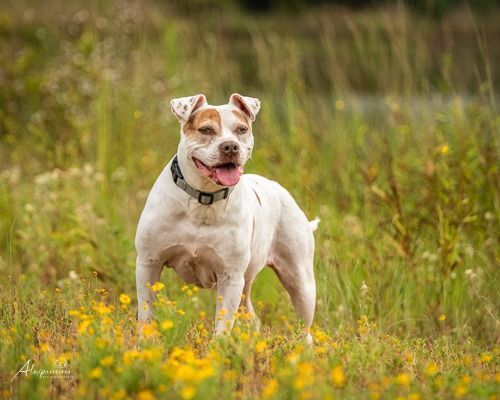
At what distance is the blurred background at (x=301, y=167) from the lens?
5586 mm

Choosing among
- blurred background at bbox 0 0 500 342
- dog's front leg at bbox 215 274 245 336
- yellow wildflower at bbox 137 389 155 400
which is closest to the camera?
yellow wildflower at bbox 137 389 155 400

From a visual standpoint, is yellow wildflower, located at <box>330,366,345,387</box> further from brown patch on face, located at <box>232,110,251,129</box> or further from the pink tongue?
brown patch on face, located at <box>232,110,251,129</box>

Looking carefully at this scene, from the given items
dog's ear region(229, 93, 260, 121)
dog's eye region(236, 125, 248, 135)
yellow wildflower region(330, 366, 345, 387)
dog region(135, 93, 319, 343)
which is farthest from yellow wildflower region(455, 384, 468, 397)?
dog's ear region(229, 93, 260, 121)

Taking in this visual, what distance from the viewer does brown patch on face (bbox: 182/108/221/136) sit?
4.24 meters

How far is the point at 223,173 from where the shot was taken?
4.14 m

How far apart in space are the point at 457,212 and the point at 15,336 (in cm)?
314

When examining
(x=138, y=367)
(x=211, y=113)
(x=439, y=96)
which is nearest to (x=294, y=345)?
(x=138, y=367)

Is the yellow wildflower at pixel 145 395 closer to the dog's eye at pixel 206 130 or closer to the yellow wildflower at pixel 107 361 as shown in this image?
the yellow wildflower at pixel 107 361

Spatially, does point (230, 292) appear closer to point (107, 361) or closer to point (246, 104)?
point (246, 104)

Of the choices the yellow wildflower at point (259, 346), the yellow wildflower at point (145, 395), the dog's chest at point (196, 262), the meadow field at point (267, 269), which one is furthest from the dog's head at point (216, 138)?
the yellow wildflower at point (145, 395)

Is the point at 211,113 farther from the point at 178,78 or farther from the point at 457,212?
the point at 178,78

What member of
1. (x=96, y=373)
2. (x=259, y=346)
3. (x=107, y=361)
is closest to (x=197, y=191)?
(x=259, y=346)

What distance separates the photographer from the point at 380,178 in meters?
7.14

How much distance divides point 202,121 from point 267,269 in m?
1.97
